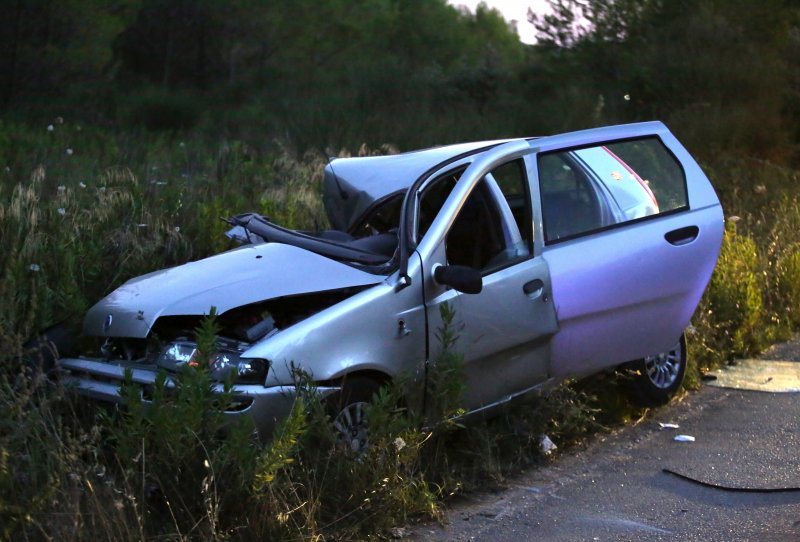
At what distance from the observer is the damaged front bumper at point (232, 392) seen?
5.20 metres

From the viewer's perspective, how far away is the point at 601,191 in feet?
22.7

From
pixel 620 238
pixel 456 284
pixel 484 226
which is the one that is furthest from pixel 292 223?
pixel 456 284

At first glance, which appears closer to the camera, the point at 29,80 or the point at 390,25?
the point at 29,80

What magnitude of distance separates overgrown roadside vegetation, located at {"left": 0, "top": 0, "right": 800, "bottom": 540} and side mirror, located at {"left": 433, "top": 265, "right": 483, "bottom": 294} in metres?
0.28

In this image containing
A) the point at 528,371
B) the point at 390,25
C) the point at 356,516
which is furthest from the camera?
the point at 390,25

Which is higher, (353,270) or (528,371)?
(353,270)

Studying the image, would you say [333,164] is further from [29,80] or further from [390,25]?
[390,25]

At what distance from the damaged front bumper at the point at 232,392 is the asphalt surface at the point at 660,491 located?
0.80 metres

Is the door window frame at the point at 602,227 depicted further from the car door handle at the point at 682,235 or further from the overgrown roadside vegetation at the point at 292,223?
the overgrown roadside vegetation at the point at 292,223

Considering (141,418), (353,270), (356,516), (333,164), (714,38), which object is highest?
(714,38)

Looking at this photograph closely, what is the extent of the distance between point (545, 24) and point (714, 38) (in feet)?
27.0

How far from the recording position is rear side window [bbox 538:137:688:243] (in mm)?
6691

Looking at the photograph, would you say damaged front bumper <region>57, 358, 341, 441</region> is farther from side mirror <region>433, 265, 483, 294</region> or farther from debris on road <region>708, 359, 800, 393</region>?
debris on road <region>708, 359, 800, 393</region>

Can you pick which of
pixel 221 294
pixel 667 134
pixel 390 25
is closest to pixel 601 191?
pixel 667 134
